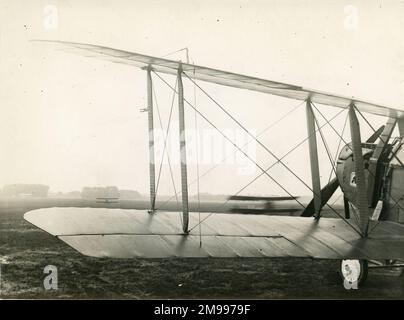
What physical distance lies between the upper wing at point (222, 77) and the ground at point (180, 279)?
313cm

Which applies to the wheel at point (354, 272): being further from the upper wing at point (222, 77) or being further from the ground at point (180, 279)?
the upper wing at point (222, 77)

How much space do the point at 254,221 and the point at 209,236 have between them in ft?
4.24

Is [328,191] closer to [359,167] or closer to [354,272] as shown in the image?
[354,272]

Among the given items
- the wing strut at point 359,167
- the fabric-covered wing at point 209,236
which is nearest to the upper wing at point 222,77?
the wing strut at point 359,167

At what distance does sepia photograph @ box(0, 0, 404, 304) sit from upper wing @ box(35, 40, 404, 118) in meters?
0.03

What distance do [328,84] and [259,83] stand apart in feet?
21.3

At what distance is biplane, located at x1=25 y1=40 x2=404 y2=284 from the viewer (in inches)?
227

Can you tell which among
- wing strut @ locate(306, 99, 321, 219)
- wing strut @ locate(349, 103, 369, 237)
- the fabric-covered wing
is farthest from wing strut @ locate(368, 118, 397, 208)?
wing strut @ locate(349, 103, 369, 237)

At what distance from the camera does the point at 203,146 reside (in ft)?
29.3

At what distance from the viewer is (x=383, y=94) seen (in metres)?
12.2

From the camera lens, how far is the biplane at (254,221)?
5766mm

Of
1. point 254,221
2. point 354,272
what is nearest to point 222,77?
point 254,221

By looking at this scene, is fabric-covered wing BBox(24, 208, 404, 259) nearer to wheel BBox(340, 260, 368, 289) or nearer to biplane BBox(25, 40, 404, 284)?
biplane BBox(25, 40, 404, 284)
